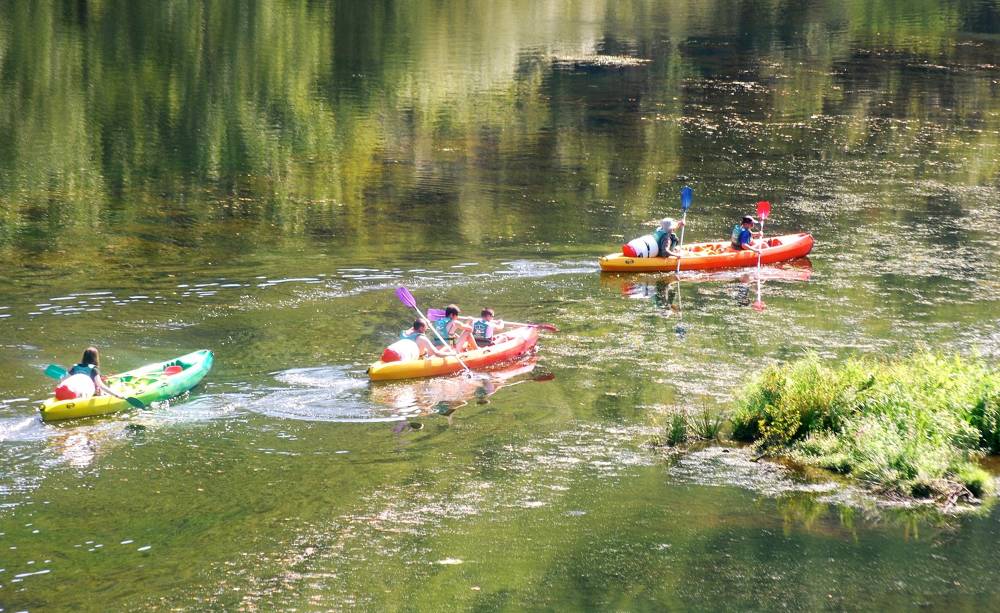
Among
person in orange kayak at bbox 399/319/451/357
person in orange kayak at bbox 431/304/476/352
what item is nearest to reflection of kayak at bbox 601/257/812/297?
person in orange kayak at bbox 431/304/476/352

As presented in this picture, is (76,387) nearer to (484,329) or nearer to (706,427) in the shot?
(484,329)

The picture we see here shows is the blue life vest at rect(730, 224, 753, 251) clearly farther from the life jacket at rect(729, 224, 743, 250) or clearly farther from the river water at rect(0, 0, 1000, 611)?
the river water at rect(0, 0, 1000, 611)

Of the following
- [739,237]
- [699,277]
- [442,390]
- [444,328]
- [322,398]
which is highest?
[739,237]

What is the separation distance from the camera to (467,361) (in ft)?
70.2

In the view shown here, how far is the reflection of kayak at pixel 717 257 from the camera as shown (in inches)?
1077

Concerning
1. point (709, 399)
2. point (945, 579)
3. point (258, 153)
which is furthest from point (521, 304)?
point (258, 153)

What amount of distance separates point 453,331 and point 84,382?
6.57 metres

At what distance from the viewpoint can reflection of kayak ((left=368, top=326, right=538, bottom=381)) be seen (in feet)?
65.9

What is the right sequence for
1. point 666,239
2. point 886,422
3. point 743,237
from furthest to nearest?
1. point 743,237
2. point 666,239
3. point 886,422

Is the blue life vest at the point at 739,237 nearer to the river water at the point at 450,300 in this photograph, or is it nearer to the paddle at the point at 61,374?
the river water at the point at 450,300

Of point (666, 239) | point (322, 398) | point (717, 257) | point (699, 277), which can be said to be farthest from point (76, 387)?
point (717, 257)

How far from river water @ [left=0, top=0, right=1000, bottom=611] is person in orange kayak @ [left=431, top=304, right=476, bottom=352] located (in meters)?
0.88

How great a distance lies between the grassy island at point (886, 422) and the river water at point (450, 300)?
1.99 feet

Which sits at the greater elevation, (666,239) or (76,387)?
(666,239)
